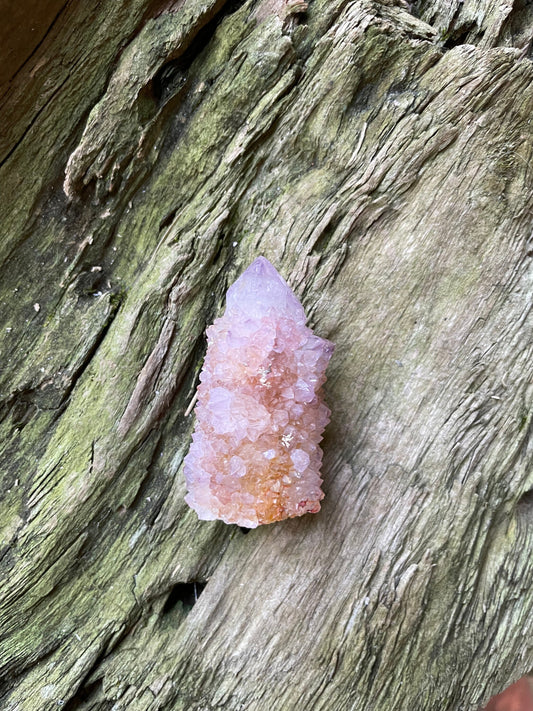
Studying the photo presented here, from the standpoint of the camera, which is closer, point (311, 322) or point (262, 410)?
point (262, 410)

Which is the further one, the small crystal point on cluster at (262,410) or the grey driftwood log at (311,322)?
the grey driftwood log at (311,322)

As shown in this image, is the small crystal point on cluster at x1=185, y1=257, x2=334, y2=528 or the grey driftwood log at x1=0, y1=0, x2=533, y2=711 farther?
the grey driftwood log at x1=0, y1=0, x2=533, y2=711

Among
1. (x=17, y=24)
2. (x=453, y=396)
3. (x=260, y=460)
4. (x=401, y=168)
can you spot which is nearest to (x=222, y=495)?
(x=260, y=460)

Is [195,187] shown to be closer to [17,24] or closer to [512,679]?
[17,24]
